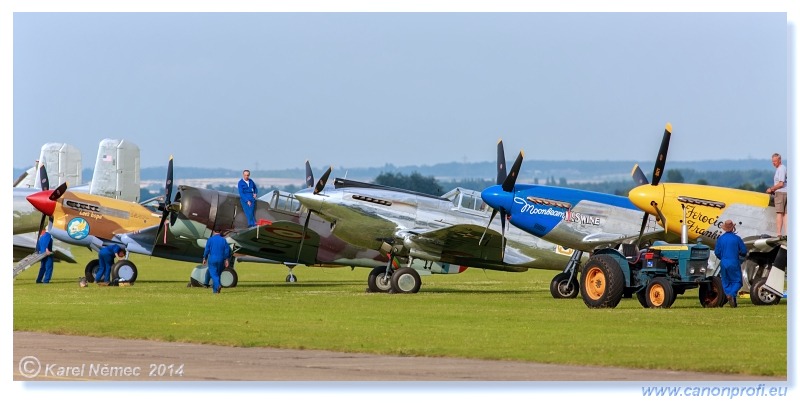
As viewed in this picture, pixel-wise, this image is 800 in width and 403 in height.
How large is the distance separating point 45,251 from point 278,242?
6.76 metres

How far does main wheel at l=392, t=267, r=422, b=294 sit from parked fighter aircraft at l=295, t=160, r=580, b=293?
0.07 meters

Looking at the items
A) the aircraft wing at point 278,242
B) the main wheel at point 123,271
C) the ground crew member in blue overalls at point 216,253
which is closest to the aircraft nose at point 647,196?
the ground crew member in blue overalls at point 216,253

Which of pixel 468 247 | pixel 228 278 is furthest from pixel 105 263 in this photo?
pixel 468 247

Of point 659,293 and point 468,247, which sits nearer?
point 659,293

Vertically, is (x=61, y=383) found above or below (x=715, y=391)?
below

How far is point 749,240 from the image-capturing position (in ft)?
74.5

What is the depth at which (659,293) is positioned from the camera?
21562 millimetres

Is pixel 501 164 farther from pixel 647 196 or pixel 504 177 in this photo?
pixel 647 196

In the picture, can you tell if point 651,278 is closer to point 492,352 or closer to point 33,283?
point 492,352

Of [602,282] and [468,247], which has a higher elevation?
[602,282]

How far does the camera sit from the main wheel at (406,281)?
28.4m

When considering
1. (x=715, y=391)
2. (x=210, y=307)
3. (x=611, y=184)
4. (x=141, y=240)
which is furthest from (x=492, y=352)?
(x=611, y=184)

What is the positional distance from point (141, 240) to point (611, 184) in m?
165

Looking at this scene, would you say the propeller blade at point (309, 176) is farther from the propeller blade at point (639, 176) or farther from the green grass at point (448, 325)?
the propeller blade at point (639, 176)
